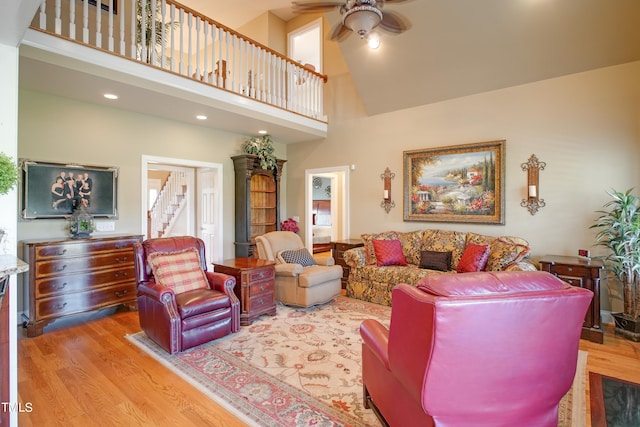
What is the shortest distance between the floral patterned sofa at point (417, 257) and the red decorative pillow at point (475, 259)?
1cm

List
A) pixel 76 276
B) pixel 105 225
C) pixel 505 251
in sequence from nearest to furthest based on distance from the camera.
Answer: pixel 76 276 < pixel 505 251 < pixel 105 225

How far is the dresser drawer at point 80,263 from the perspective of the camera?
139 inches

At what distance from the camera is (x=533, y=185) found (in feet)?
14.0

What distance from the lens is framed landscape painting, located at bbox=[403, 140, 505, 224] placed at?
460cm

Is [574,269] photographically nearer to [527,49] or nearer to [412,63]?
[527,49]

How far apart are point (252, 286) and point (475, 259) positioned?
2782mm

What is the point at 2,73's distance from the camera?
199 centimetres

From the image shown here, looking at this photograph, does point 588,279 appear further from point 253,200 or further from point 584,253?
point 253,200

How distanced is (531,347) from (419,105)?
4.55m

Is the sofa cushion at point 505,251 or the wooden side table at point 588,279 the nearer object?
the wooden side table at point 588,279

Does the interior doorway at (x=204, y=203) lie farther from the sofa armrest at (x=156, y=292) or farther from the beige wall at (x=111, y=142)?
the sofa armrest at (x=156, y=292)

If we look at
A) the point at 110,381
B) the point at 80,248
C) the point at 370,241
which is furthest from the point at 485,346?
the point at 80,248

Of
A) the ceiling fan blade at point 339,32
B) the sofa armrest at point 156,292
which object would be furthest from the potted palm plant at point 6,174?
the ceiling fan blade at point 339,32

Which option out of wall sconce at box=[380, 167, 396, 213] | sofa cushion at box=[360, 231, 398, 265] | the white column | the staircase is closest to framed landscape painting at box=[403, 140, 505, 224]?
wall sconce at box=[380, 167, 396, 213]
